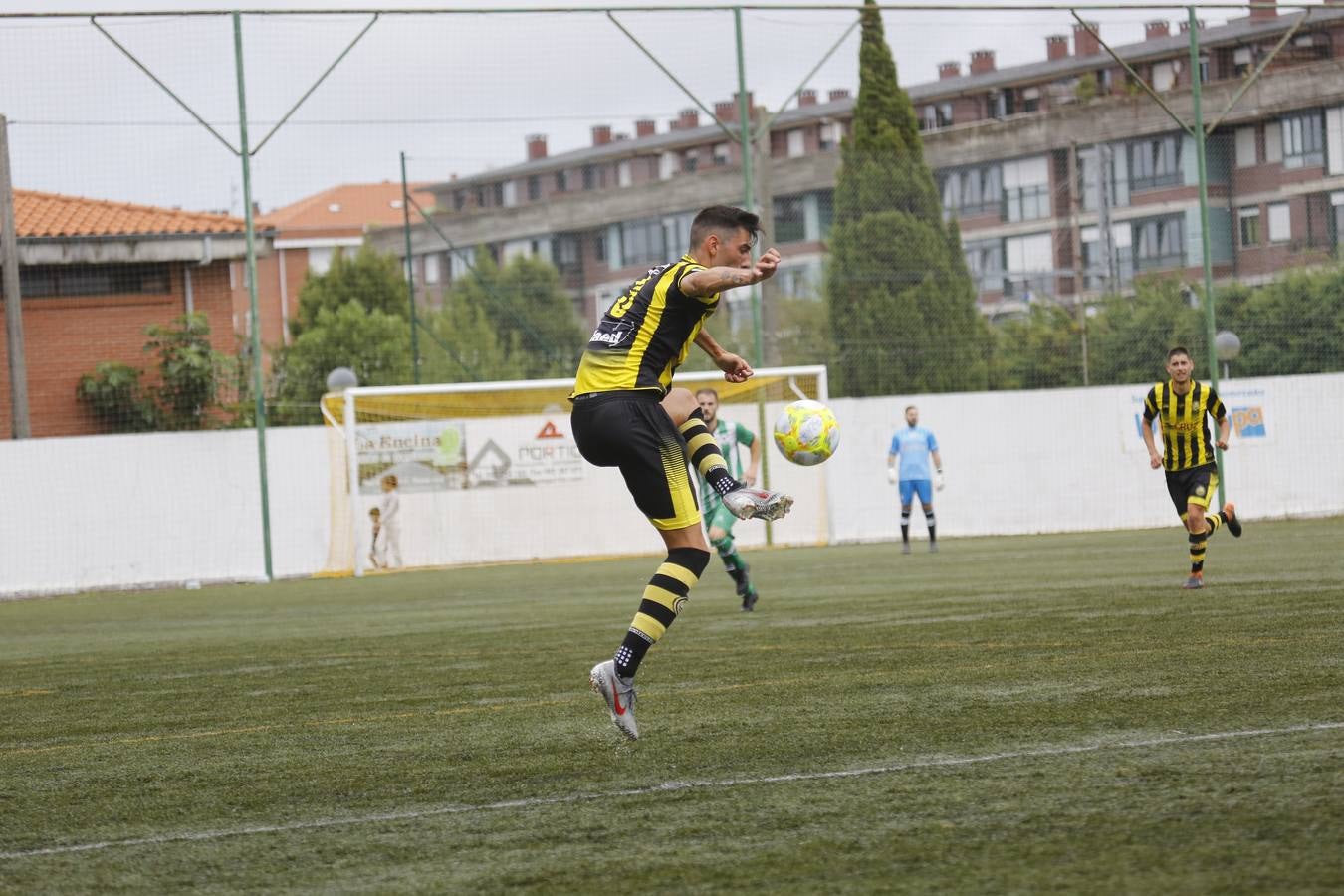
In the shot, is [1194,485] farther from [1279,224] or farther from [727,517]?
[1279,224]

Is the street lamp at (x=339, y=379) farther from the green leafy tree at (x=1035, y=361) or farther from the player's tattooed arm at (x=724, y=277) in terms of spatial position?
the player's tattooed arm at (x=724, y=277)

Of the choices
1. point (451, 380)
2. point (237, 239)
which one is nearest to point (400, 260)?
point (237, 239)

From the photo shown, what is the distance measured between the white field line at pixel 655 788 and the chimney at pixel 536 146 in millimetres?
21275

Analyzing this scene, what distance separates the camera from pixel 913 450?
2344cm

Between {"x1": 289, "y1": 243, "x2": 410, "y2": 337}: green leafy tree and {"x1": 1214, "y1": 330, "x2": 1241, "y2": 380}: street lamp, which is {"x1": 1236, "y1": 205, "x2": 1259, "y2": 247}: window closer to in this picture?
{"x1": 1214, "y1": 330, "x2": 1241, "y2": 380}: street lamp

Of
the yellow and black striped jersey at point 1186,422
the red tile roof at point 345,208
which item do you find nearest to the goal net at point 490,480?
the red tile roof at point 345,208

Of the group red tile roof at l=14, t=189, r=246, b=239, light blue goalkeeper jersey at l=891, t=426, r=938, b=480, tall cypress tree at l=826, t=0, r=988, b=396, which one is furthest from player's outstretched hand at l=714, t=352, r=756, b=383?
red tile roof at l=14, t=189, r=246, b=239

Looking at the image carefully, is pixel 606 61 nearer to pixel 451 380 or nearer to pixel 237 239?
pixel 451 380

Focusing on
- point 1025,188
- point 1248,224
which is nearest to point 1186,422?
point 1248,224


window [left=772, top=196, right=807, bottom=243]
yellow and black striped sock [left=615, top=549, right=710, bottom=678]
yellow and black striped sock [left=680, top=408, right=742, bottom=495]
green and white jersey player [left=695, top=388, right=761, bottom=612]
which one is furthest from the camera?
window [left=772, top=196, right=807, bottom=243]

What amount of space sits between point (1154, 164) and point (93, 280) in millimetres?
28572

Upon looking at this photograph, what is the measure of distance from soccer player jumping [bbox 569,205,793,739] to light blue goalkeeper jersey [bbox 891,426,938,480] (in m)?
16.5

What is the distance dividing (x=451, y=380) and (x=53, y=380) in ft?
19.3

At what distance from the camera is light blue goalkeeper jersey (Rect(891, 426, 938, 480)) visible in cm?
2336
